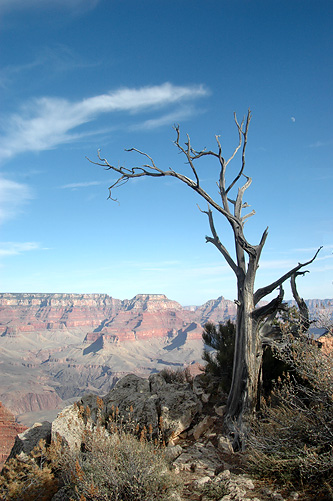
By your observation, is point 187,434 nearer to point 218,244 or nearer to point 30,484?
point 30,484

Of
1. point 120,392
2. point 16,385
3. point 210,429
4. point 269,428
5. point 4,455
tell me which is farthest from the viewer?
point 16,385

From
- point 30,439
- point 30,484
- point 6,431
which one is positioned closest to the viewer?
point 30,484

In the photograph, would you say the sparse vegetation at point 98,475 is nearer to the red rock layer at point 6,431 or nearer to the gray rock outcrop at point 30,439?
the gray rock outcrop at point 30,439

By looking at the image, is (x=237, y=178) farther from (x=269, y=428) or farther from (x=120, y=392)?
(x=120, y=392)

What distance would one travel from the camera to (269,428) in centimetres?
536

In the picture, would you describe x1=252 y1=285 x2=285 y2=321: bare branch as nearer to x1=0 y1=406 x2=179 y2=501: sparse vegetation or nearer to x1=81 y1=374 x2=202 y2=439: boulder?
x1=81 y1=374 x2=202 y2=439: boulder

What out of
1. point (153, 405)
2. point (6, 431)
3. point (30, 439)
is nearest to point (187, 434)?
point (153, 405)

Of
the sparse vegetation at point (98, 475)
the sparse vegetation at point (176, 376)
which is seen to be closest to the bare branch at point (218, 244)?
the sparse vegetation at point (176, 376)

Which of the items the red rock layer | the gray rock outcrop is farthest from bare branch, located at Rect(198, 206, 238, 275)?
the red rock layer

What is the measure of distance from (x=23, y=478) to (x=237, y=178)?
7113 mm

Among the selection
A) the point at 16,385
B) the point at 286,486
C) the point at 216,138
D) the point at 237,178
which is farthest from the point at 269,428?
the point at 16,385

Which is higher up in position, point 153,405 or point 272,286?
point 272,286

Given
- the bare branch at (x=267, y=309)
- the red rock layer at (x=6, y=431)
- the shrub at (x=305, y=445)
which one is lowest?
the red rock layer at (x=6, y=431)

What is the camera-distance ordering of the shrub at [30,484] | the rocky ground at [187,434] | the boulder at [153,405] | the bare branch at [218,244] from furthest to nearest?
1. the bare branch at [218,244]
2. the boulder at [153,405]
3. the shrub at [30,484]
4. the rocky ground at [187,434]
